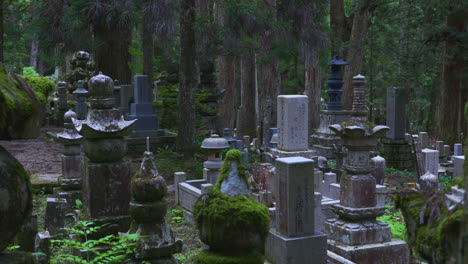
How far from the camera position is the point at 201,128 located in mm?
19891

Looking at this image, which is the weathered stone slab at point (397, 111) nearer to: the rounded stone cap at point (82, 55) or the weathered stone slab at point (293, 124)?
the weathered stone slab at point (293, 124)

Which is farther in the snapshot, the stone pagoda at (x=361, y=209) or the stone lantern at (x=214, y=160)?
the stone lantern at (x=214, y=160)

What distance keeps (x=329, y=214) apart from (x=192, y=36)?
276 inches

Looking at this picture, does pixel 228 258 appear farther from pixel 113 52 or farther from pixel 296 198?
pixel 113 52

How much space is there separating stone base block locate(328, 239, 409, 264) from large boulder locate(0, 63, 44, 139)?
6131 millimetres

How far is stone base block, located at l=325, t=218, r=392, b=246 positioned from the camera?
824cm

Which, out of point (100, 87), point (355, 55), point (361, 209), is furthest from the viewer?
point (355, 55)

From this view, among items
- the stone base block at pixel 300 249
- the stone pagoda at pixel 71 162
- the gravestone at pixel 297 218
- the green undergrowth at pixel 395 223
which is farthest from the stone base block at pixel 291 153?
the stone pagoda at pixel 71 162

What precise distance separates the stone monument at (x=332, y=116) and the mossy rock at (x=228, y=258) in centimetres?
1190

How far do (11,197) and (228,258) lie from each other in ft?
7.39

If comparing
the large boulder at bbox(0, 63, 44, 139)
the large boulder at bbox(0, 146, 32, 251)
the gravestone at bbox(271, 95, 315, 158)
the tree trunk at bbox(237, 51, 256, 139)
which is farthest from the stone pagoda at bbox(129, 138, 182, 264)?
the tree trunk at bbox(237, 51, 256, 139)

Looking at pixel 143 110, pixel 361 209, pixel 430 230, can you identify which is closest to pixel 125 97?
pixel 143 110

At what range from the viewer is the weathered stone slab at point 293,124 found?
9836 millimetres

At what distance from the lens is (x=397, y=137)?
1688 cm
